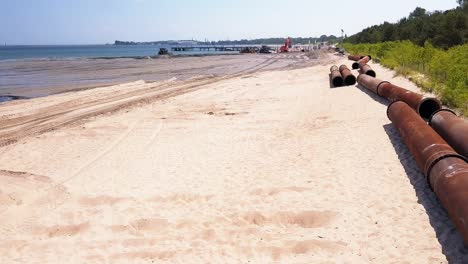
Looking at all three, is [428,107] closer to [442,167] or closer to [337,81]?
[442,167]

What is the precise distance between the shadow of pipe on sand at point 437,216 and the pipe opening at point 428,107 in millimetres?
2855

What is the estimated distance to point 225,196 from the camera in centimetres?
752

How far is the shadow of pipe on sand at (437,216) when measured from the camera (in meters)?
5.00

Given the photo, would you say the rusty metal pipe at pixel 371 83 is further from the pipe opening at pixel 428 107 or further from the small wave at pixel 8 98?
the small wave at pixel 8 98

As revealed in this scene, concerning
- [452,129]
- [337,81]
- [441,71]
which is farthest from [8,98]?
[452,129]

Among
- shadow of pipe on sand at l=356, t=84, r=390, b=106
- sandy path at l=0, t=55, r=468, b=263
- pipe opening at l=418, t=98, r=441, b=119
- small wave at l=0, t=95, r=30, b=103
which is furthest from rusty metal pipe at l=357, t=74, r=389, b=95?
small wave at l=0, t=95, r=30, b=103

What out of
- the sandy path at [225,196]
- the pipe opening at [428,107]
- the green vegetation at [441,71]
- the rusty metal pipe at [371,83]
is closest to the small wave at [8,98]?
the sandy path at [225,196]

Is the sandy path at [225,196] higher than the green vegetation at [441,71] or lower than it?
lower

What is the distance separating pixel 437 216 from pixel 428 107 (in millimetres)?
6123

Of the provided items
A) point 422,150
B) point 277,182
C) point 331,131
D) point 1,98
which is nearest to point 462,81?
point 331,131

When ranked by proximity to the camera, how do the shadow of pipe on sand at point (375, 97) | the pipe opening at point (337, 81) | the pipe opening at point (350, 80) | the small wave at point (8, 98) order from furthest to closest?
the small wave at point (8, 98) → the pipe opening at point (337, 81) → the pipe opening at point (350, 80) → the shadow of pipe on sand at point (375, 97)

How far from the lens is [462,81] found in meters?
13.6

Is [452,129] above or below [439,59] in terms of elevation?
below

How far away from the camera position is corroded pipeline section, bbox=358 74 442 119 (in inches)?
440
